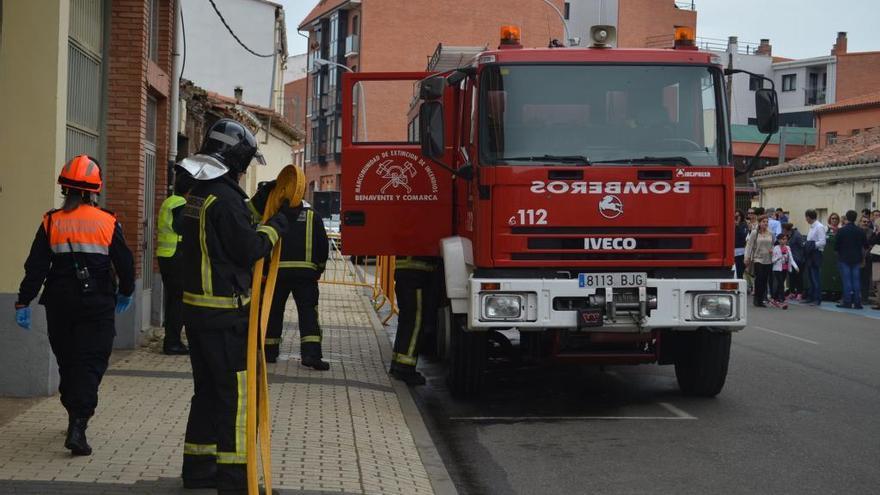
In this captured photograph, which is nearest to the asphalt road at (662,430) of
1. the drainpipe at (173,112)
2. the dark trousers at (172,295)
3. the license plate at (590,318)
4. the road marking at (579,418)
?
the road marking at (579,418)

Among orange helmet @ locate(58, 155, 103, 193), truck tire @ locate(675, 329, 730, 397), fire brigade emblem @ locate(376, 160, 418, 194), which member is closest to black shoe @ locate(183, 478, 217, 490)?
orange helmet @ locate(58, 155, 103, 193)

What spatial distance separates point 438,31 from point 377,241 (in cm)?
5492

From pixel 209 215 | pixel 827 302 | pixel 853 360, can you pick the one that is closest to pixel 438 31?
pixel 827 302

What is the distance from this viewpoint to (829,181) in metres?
38.7

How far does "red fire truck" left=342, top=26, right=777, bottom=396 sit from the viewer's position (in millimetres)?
9312

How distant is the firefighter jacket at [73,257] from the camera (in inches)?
284

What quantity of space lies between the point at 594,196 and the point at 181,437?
3.72 m

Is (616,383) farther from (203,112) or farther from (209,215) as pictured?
(203,112)

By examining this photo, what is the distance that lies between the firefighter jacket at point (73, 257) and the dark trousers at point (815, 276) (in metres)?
19.0

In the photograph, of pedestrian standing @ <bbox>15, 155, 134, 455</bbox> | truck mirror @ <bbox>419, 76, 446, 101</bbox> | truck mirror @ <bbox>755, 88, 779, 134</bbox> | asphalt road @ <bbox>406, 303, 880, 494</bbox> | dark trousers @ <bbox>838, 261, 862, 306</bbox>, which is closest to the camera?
pedestrian standing @ <bbox>15, 155, 134, 455</bbox>

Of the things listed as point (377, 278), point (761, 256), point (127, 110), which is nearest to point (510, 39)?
point (127, 110)

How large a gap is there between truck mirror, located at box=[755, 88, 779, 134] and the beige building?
27.4 metres

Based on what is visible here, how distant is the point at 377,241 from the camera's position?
11.2 m

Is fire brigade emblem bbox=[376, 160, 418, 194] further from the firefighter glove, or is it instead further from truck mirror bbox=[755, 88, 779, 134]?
the firefighter glove
